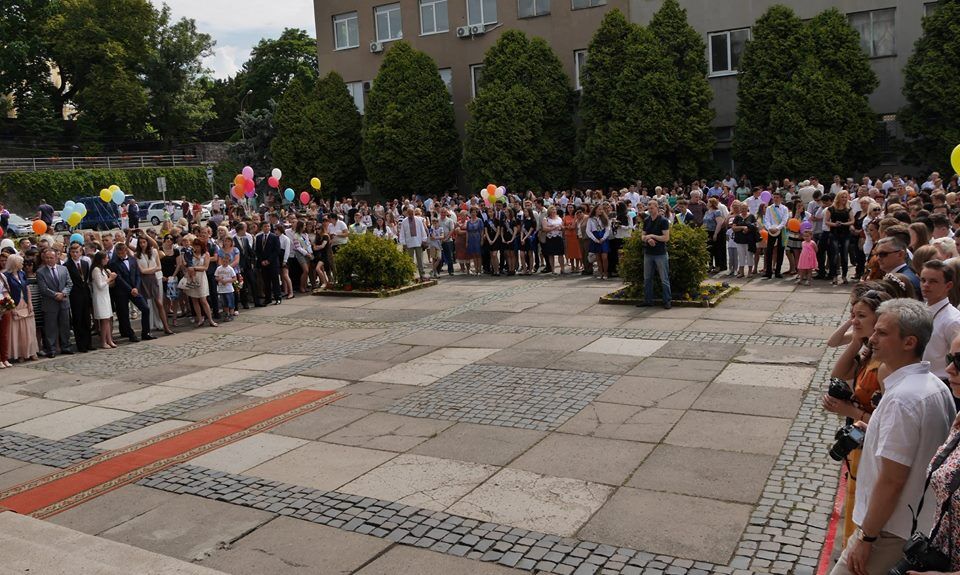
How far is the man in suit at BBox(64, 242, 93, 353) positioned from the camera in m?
13.9

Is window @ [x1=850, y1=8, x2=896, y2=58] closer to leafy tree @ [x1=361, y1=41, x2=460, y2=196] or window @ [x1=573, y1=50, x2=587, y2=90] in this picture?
window @ [x1=573, y1=50, x2=587, y2=90]

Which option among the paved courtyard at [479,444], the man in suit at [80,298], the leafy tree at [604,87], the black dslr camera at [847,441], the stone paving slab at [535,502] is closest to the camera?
the black dslr camera at [847,441]

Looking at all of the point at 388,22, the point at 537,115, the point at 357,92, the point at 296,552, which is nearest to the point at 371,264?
the point at 296,552

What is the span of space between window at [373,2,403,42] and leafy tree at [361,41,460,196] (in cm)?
306

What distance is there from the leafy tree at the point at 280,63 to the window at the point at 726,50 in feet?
159

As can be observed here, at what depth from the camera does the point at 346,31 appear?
134 feet

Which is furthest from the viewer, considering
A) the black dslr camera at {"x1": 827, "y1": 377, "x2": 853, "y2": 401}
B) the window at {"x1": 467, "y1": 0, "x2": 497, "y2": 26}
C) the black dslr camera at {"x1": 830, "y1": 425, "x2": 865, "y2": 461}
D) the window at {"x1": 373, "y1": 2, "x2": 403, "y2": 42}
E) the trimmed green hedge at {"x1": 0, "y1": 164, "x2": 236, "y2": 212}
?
the trimmed green hedge at {"x1": 0, "y1": 164, "x2": 236, "y2": 212}

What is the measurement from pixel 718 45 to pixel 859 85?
573 centimetres

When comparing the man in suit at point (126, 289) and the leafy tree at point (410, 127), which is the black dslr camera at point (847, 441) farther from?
the leafy tree at point (410, 127)

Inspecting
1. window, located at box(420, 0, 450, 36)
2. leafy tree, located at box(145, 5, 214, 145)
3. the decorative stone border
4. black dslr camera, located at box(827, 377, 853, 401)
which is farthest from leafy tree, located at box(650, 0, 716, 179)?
leafy tree, located at box(145, 5, 214, 145)

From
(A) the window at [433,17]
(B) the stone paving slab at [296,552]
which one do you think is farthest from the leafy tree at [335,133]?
(B) the stone paving slab at [296,552]

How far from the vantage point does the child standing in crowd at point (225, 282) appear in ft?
51.8

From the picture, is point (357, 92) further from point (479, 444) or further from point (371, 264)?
point (479, 444)

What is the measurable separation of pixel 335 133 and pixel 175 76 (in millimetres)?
32099
